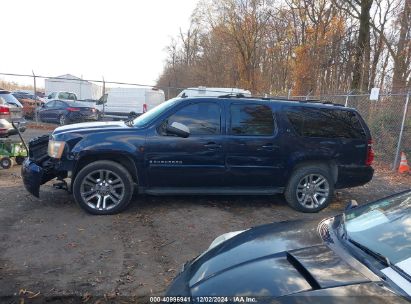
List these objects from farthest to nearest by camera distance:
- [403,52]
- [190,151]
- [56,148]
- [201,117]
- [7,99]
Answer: [403,52] → [7,99] → [201,117] → [190,151] → [56,148]

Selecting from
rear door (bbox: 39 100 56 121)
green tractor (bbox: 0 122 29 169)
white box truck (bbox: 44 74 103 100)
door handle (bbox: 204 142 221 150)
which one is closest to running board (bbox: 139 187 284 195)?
door handle (bbox: 204 142 221 150)

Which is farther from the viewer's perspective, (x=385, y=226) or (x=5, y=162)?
(x=5, y=162)

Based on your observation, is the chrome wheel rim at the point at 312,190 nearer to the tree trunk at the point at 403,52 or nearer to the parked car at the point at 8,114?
the parked car at the point at 8,114

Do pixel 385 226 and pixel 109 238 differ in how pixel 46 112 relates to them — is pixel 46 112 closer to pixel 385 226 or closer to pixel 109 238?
pixel 109 238

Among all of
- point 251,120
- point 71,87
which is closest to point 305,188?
point 251,120

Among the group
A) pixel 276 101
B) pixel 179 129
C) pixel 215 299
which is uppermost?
pixel 276 101

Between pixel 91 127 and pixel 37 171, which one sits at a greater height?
pixel 91 127

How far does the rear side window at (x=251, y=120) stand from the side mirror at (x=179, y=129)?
2.45ft

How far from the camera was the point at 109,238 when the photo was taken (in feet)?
15.8

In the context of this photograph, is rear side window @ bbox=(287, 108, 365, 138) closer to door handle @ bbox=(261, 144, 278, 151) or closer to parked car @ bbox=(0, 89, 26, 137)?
door handle @ bbox=(261, 144, 278, 151)

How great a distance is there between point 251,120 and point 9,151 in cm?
557

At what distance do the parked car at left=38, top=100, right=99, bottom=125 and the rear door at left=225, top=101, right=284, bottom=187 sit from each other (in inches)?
605

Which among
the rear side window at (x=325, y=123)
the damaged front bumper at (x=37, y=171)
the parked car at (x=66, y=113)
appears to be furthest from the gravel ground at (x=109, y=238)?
the parked car at (x=66, y=113)

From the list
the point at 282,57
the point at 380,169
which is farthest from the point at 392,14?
the point at 380,169
